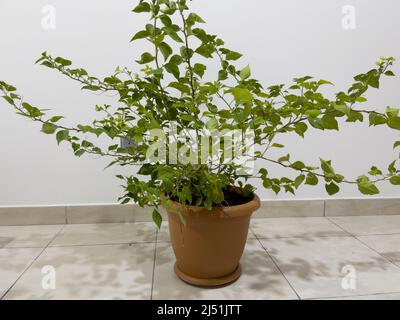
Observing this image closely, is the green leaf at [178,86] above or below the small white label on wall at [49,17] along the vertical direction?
below

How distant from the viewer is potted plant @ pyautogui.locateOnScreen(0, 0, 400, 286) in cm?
73

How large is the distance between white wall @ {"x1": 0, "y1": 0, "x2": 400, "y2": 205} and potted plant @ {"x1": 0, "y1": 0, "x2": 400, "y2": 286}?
1.57 ft

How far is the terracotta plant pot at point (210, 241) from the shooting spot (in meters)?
0.88

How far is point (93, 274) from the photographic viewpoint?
101cm

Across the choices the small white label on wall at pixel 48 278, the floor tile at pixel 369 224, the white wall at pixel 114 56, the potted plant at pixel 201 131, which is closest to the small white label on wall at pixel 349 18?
the white wall at pixel 114 56

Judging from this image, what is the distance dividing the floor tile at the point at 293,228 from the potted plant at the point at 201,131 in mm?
405

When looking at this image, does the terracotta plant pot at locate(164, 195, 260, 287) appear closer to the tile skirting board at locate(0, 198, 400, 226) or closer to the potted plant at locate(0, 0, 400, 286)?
the potted plant at locate(0, 0, 400, 286)

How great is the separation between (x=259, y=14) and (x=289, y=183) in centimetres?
78

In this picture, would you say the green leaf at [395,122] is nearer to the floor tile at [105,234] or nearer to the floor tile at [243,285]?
the floor tile at [243,285]

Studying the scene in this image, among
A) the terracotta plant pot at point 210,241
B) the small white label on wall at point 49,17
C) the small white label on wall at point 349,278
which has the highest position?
the small white label on wall at point 49,17

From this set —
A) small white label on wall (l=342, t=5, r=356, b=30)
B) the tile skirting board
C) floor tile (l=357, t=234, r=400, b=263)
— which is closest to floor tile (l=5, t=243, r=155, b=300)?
the tile skirting board

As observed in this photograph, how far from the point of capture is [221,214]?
0.88 m
